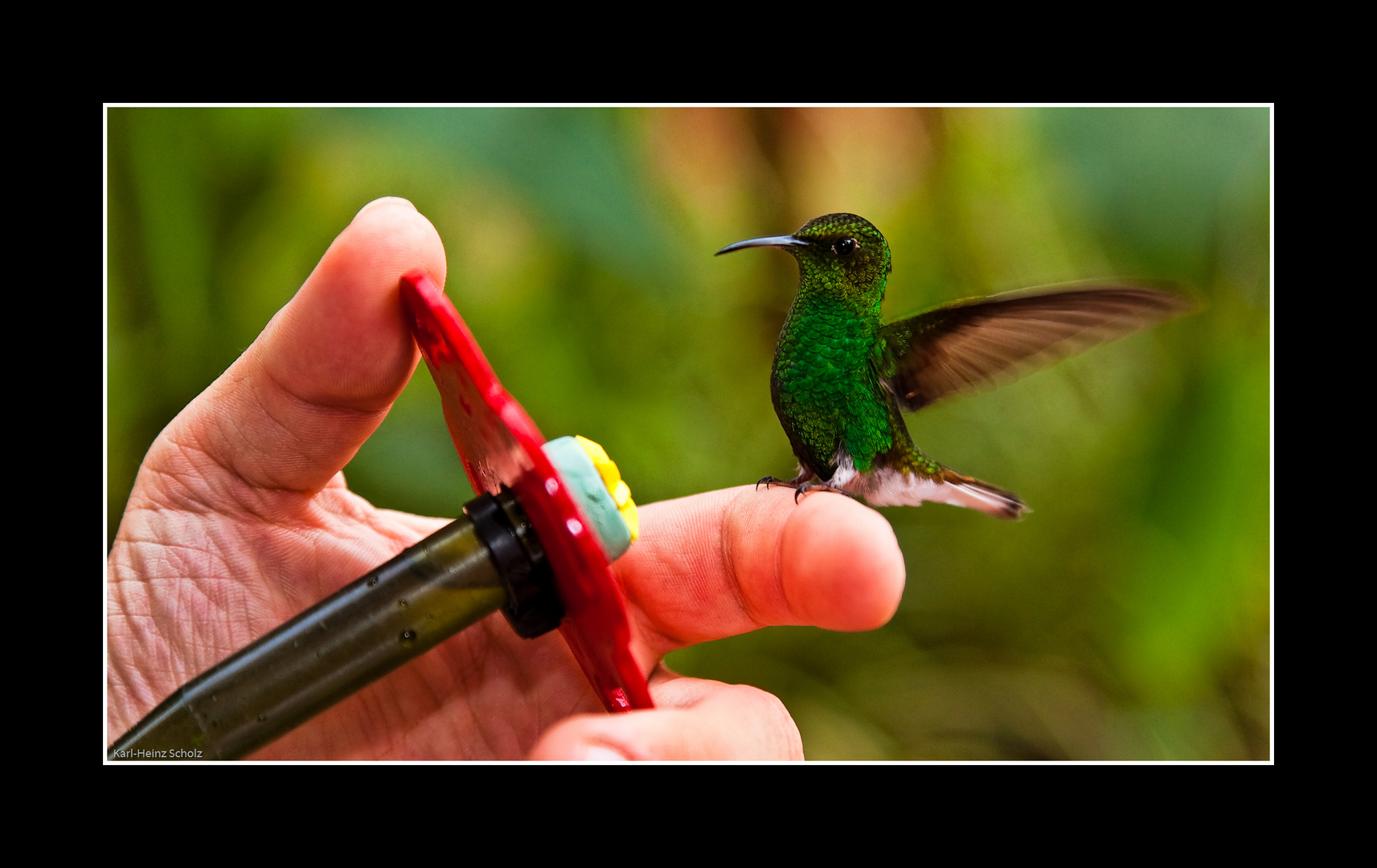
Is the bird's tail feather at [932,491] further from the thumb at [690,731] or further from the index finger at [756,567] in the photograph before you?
the thumb at [690,731]

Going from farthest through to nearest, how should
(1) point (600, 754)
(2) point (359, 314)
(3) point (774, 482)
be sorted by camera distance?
1. (3) point (774, 482)
2. (2) point (359, 314)
3. (1) point (600, 754)

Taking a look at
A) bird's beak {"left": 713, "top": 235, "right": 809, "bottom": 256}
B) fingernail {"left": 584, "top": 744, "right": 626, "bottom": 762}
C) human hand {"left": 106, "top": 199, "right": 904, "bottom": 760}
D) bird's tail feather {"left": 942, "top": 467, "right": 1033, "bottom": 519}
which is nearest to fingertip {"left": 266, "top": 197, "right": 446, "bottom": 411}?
human hand {"left": 106, "top": 199, "right": 904, "bottom": 760}

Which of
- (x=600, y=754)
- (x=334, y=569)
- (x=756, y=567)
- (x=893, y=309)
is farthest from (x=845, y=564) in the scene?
(x=334, y=569)

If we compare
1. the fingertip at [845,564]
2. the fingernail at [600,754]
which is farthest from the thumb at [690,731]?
the fingertip at [845,564]

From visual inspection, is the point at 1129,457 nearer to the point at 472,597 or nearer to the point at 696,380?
the point at 696,380

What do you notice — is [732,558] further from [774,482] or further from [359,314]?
[359,314]
